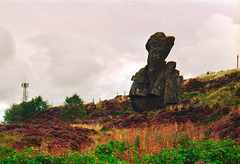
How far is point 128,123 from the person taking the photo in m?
22.1

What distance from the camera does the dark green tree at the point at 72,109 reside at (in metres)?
32.0

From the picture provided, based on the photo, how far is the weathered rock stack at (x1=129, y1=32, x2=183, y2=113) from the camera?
2747 cm

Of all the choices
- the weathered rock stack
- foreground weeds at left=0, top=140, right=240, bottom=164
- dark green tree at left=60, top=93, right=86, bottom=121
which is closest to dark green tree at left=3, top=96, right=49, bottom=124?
dark green tree at left=60, top=93, right=86, bottom=121

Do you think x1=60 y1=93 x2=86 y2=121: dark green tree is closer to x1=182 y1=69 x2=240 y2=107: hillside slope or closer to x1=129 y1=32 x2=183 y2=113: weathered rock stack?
x1=129 y1=32 x2=183 y2=113: weathered rock stack

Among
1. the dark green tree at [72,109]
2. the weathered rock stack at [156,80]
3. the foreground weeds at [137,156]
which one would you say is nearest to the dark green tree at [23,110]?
the dark green tree at [72,109]

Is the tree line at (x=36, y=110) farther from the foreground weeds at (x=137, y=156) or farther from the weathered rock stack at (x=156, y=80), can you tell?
the foreground weeds at (x=137, y=156)

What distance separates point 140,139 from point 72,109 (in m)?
24.3

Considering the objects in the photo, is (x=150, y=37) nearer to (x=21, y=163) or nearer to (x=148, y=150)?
(x=148, y=150)

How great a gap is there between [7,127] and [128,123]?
10755mm

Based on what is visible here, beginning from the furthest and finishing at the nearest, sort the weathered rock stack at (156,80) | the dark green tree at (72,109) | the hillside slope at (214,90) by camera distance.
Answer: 1. the dark green tree at (72,109)
2. the weathered rock stack at (156,80)
3. the hillside slope at (214,90)

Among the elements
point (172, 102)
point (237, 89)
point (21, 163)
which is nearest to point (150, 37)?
point (172, 102)

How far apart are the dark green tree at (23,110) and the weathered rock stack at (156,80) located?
2001 centimetres

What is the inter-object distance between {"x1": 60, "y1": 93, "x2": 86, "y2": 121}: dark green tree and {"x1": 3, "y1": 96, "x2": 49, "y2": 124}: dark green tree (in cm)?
1000

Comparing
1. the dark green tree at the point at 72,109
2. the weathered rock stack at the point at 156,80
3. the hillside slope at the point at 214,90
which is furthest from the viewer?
the dark green tree at the point at 72,109
